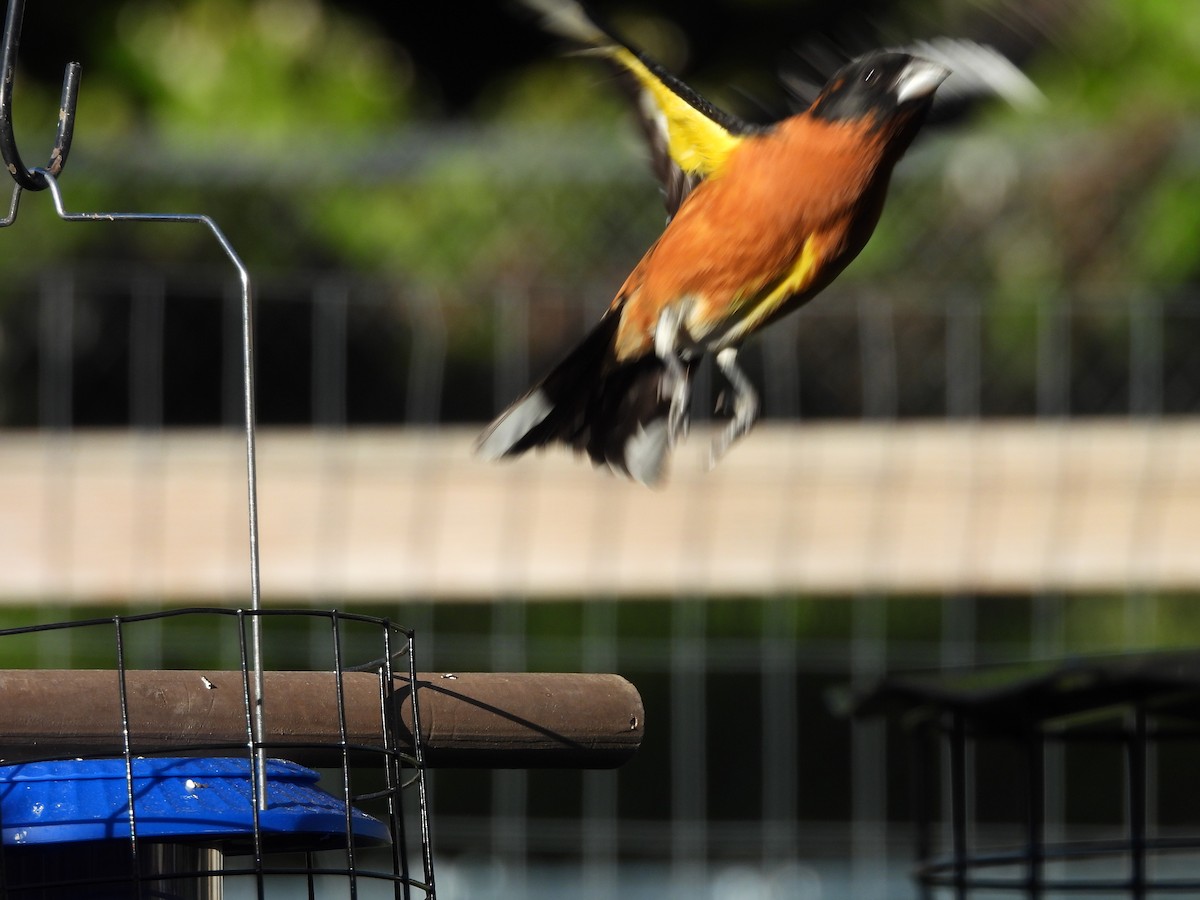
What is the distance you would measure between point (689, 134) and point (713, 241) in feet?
0.82

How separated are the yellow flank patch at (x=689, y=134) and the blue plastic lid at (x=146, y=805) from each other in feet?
4.46

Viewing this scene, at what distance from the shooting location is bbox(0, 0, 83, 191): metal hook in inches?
51.8

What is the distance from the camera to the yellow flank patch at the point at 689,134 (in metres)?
2.41

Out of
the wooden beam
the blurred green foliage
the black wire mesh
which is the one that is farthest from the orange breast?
the blurred green foliage

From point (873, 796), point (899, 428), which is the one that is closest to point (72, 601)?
point (899, 428)

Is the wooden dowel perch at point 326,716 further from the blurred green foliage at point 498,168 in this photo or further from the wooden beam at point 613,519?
the blurred green foliage at point 498,168

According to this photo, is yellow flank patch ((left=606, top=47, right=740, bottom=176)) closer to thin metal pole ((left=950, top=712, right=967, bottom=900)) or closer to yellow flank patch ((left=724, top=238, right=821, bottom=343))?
yellow flank patch ((left=724, top=238, right=821, bottom=343))

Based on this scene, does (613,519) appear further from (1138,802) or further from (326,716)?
(326,716)

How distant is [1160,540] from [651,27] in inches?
218

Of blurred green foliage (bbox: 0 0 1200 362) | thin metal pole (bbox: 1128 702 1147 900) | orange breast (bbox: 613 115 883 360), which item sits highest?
blurred green foliage (bbox: 0 0 1200 362)

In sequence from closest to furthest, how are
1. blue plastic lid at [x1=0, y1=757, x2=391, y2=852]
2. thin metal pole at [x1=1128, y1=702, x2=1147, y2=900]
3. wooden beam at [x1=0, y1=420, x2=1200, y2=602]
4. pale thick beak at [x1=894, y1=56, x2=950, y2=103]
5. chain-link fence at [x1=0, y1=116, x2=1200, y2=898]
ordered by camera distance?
blue plastic lid at [x1=0, y1=757, x2=391, y2=852], pale thick beak at [x1=894, y1=56, x2=950, y2=103], thin metal pole at [x1=1128, y1=702, x2=1147, y2=900], wooden beam at [x1=0, y1=420, x2=1200, y2=602], chain-link fence at [x1=0, y1=116, x2=1200, y2=898]

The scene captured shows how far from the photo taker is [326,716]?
137 centimetres

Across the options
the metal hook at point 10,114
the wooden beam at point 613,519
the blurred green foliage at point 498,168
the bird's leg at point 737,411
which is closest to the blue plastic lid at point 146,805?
the metal hook at point 10,114

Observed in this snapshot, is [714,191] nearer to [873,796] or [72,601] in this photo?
[72,601]
